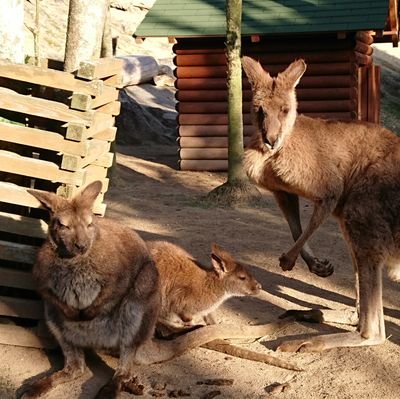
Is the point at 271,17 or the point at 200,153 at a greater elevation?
the point at 271,17

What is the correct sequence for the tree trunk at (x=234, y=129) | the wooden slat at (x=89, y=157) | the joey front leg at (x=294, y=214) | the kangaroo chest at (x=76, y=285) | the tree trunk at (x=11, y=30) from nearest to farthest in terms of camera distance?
the kangaroo chest at (x=76, y=285) → the wooden slat at (x=89, y=157) → the tree trunk at (x=11, y=30) → the joey front leg at (x=294, y=214) → the tree trunk at (x=234, y=129)

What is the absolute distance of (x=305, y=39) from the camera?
16.0 metres

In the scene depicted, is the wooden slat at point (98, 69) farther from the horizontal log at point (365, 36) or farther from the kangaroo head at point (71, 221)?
the horizontal log at point (365, 36)

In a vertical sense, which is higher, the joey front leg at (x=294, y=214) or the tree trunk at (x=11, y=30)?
the tree trunk at (x=11, y=30)

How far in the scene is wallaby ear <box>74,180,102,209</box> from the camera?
5.16 meters

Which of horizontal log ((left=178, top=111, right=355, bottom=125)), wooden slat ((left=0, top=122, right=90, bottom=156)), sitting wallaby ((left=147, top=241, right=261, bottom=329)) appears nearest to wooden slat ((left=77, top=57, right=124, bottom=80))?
wooden slat ((left=0, top=122, right=90, bottom=156))

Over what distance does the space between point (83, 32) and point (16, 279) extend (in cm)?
253

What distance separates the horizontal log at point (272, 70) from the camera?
1586 cm

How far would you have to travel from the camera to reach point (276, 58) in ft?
52.7

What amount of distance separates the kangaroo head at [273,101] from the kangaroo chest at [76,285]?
1.87m

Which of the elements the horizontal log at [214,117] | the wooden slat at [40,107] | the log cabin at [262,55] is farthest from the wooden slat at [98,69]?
the horizontal log at [214,117]

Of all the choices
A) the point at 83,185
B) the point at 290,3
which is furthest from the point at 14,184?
the point at 290,3

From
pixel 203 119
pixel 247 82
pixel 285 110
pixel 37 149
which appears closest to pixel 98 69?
pixel 37 149

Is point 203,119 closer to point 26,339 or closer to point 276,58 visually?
point 276,58
